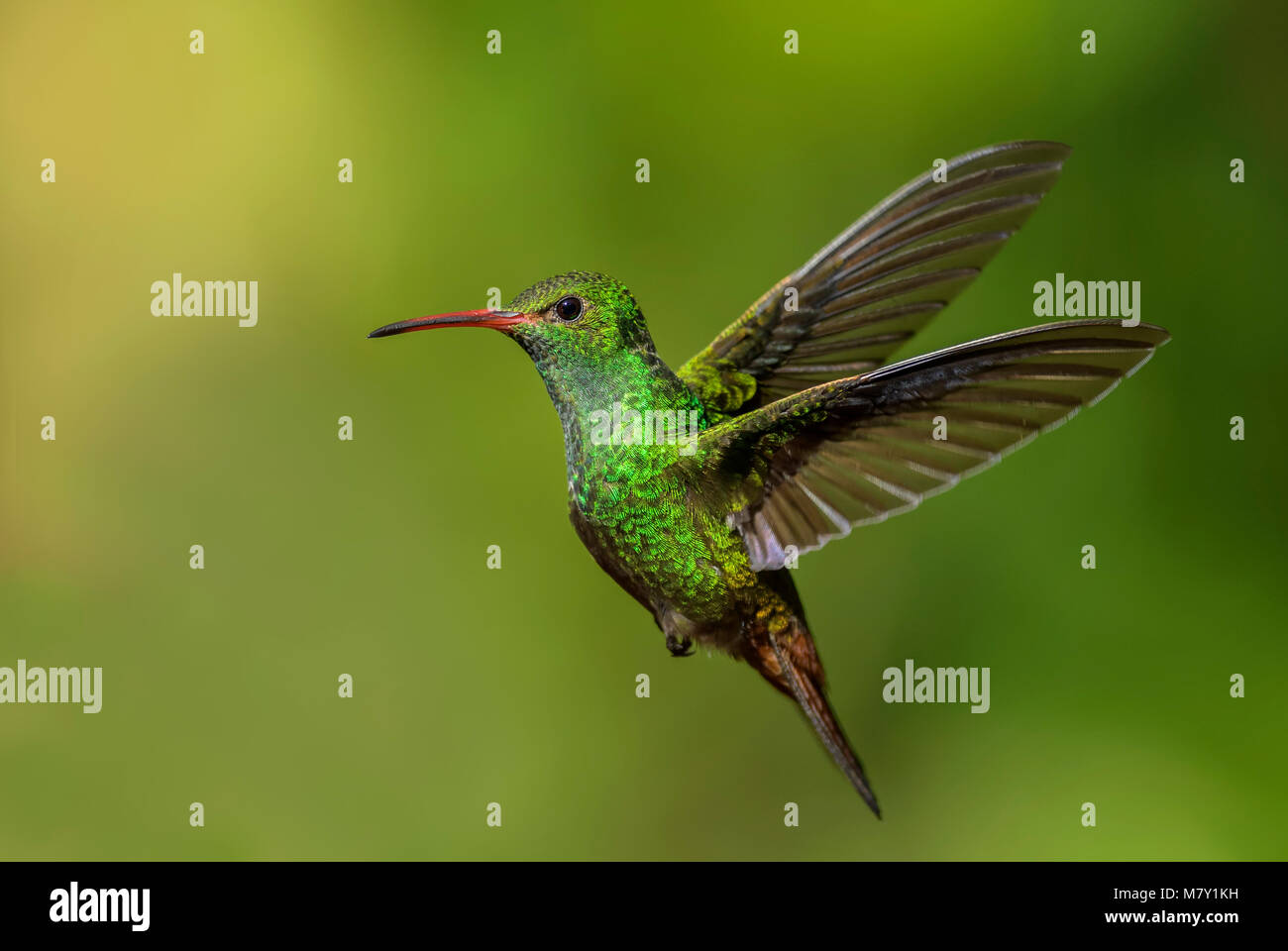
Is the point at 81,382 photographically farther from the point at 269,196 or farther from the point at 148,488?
the point at 269,196

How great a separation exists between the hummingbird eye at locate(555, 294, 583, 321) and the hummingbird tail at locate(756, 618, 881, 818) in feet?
0.92

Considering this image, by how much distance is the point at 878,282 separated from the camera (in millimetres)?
968

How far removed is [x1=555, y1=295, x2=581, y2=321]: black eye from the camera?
0.68 metres

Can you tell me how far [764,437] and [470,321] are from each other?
189 millimetres

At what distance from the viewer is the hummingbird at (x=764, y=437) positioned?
0.64 meters

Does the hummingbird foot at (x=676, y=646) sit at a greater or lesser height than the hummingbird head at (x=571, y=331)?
lesser

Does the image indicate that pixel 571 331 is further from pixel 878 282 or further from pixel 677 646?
pixel 878 282
